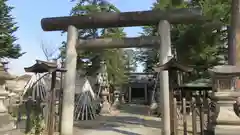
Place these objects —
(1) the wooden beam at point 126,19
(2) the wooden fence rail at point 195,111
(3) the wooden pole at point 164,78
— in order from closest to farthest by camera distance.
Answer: (2) the wooden fence rail at point 195,111
(3) the wooden pole at point 164,78
(1) the wooden beam at point 126,19

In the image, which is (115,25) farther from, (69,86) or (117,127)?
(117,127)

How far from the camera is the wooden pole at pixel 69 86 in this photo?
38.9ft

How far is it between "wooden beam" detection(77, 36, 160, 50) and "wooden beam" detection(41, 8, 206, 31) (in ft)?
2.31

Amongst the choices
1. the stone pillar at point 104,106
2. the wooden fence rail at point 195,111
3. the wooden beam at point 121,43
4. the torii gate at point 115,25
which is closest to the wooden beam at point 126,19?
the torii gate at point 115,25

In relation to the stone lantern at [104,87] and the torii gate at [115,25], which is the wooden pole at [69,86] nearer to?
the torii gate at [115,25]

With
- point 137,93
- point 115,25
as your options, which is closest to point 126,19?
point 115,25

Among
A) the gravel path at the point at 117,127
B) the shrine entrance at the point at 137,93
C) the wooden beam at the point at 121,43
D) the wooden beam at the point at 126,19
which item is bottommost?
the gravel path at the point at 117,127

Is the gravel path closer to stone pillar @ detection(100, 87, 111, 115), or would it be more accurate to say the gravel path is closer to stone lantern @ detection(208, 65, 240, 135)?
stone lantern @ detection(208, 65, 240, 135)

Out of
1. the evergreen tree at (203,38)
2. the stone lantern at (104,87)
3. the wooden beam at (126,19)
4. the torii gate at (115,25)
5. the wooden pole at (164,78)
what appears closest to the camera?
the wooden pole at (164,78)

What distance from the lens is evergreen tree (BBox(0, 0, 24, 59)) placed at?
23875mm

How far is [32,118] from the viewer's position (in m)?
11.2

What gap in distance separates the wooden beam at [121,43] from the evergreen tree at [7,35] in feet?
45.0

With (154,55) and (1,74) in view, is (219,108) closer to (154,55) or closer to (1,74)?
(1,74)

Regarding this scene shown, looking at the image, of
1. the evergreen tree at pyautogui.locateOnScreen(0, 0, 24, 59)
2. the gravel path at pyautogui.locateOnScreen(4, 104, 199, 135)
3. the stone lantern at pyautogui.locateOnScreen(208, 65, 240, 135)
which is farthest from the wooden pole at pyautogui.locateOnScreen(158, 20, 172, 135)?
the evergreen tree at pyautogui.locateOnScreen(0, 0, 24, 59)
